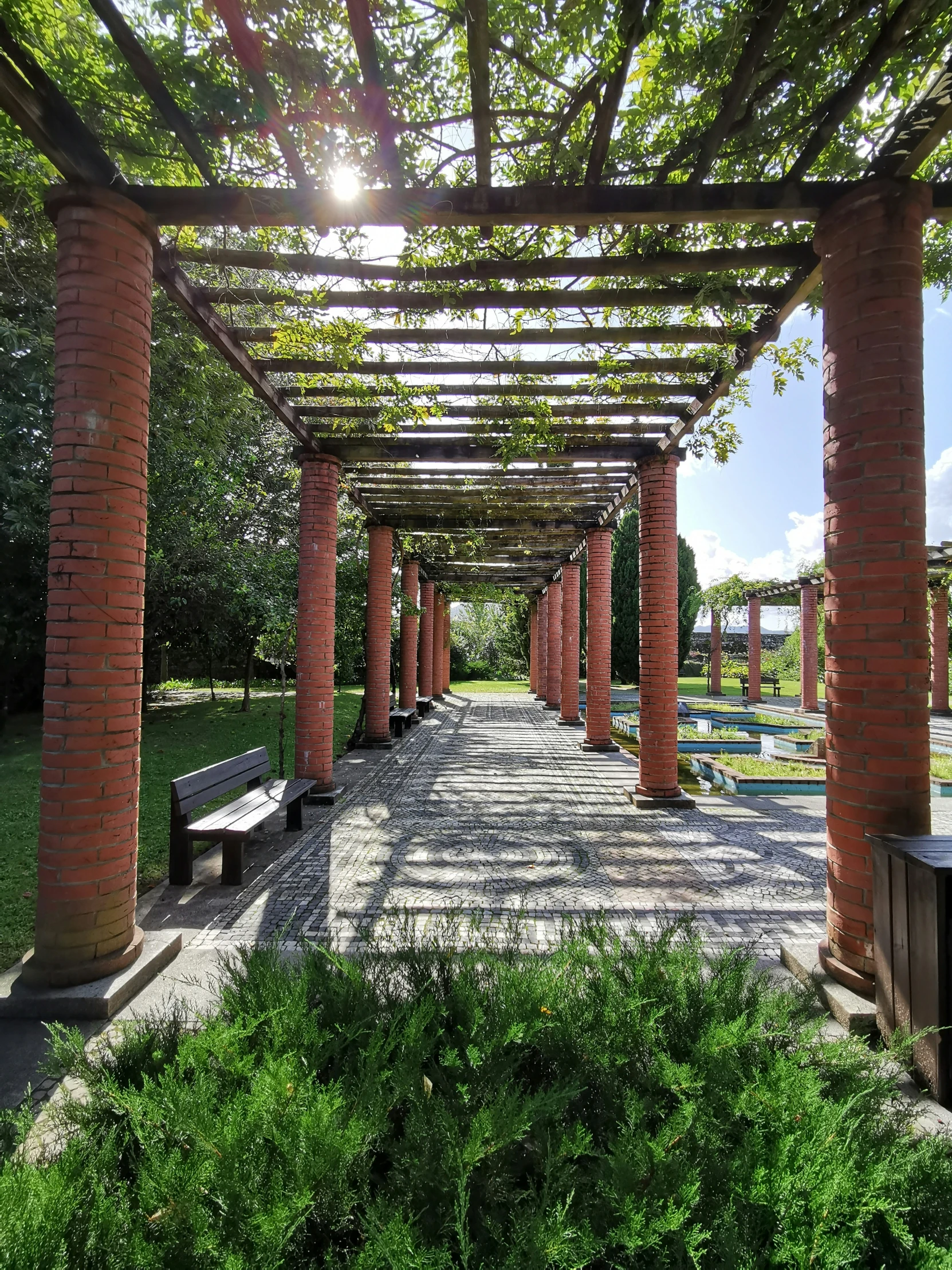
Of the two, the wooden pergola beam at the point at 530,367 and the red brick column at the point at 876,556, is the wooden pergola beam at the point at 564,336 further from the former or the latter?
the red brick column at the point at 876,556

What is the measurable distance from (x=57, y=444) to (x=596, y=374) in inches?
154

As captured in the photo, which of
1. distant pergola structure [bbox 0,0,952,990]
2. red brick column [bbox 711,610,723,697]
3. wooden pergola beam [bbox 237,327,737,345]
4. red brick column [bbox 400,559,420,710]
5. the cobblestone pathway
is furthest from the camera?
red brick column [bbox 711,610,723,697]

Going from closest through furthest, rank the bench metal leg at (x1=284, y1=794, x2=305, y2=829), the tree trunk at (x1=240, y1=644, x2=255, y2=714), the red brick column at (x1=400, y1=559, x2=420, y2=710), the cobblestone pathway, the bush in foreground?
the bush in foreground → the cobblestone pathway → the bench metal leg at (x1=284, y1=794, x2=305, y2=829) → the red brick column at (x1=400, y1=559, x2=420, y2=710) → the tree trunk at (x1=240, y1=644, x2=255, y2=714)

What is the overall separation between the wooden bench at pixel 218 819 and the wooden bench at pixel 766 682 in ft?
78.9

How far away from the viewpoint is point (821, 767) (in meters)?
9.92

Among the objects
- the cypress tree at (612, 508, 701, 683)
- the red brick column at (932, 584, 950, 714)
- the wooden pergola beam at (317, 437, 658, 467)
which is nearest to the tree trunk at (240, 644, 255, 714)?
the wooden pergola beam at (317, 437, 658, 467)

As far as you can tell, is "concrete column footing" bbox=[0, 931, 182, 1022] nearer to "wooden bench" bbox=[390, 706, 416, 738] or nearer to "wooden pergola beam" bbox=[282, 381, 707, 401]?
"wooden pergola beam" bbox=[282, 381, 707, 401]

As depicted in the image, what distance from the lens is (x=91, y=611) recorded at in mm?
2961

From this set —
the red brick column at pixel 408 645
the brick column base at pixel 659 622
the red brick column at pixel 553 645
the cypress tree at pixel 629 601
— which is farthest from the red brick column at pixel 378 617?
the cypress tree at pixel 629 601

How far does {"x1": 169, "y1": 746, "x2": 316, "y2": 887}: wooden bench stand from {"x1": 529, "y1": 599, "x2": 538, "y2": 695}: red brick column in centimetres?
1855

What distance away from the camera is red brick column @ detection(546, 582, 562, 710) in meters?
18.2

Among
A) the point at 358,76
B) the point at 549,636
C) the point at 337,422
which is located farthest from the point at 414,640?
the point at 358,76

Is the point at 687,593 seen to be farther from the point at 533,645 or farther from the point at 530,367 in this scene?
the point at 530,367

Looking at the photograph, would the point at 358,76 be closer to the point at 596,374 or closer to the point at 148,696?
the point at 596,374
